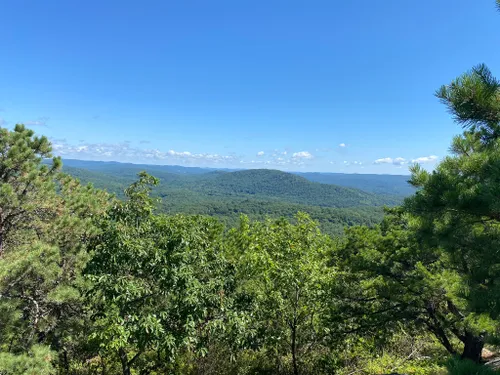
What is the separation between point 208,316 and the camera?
6141 millimetres

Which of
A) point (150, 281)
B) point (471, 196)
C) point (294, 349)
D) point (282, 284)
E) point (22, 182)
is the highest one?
point (471, 196)

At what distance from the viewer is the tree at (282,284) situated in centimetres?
643

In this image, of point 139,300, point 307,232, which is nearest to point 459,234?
point 307,232

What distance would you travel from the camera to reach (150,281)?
5.62 meters

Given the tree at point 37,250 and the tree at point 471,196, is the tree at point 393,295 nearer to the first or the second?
the tree at point 471,196

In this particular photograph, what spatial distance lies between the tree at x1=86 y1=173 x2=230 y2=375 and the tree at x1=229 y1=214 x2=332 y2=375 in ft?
2.56

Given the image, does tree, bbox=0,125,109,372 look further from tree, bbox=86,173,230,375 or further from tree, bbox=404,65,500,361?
tree, bbox=404,65,500,361

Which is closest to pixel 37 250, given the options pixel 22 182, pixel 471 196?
pixel 22 182

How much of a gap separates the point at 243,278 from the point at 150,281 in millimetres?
2041

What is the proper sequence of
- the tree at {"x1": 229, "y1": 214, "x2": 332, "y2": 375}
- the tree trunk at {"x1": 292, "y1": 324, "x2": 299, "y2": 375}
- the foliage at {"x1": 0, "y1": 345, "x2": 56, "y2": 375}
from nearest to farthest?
the foliage at {"x1": 0, "y1": 345, "x2": 56, "y2": 375}, the tree at {"x1": 229, "y1": 214, "x2": 332, "y2": 375}, the tree trunk at {"x1": 292, "y1": 324, "x2": 299, "y2": 375}

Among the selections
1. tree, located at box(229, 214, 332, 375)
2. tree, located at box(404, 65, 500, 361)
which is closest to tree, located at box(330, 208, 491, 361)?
tree, located at box(229, 214, 332, 375)

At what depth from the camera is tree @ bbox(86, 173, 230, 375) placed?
484 cm

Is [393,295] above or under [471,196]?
under

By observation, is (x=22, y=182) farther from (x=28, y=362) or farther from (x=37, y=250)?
(x=28, y=362)
